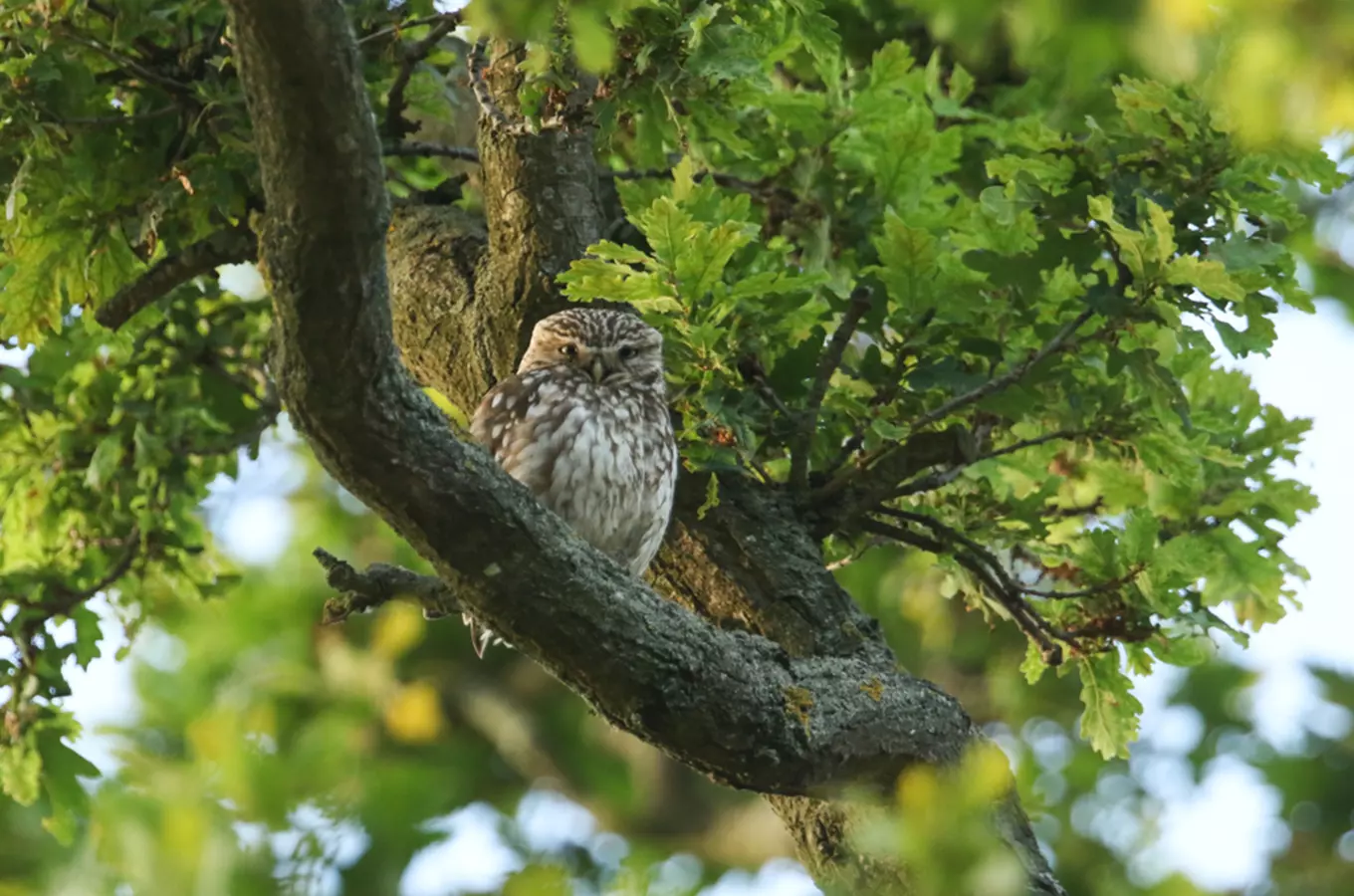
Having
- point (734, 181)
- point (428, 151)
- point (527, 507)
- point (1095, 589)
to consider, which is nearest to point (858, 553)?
point (1095, 589)

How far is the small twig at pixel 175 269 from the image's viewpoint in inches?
183

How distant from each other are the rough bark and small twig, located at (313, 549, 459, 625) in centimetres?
19

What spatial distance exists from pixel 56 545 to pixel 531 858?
4537 mm

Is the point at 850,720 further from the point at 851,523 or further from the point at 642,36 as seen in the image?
the point at 642,36

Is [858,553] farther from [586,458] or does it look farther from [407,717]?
[407,717]

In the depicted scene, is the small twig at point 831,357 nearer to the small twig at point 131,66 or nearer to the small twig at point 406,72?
the small twig at point 406,72

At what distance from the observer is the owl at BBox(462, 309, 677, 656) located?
456 cm

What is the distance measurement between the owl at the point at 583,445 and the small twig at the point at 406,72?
0.79 m

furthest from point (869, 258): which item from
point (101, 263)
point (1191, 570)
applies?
point (101, 263)

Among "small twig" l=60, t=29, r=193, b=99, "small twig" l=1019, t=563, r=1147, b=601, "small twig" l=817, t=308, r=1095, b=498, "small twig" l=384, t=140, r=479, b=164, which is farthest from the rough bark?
"small twig" l=60, t=29, r=193, b=99

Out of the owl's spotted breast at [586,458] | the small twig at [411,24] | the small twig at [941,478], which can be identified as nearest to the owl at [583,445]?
the owl's spotted breast at [586,458]

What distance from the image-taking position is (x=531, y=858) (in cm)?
→ 195

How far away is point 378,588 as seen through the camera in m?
3.30

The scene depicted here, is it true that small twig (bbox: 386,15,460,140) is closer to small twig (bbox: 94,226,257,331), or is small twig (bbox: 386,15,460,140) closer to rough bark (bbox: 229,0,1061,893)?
rough bark (bbox: 229,0,1061,893)
